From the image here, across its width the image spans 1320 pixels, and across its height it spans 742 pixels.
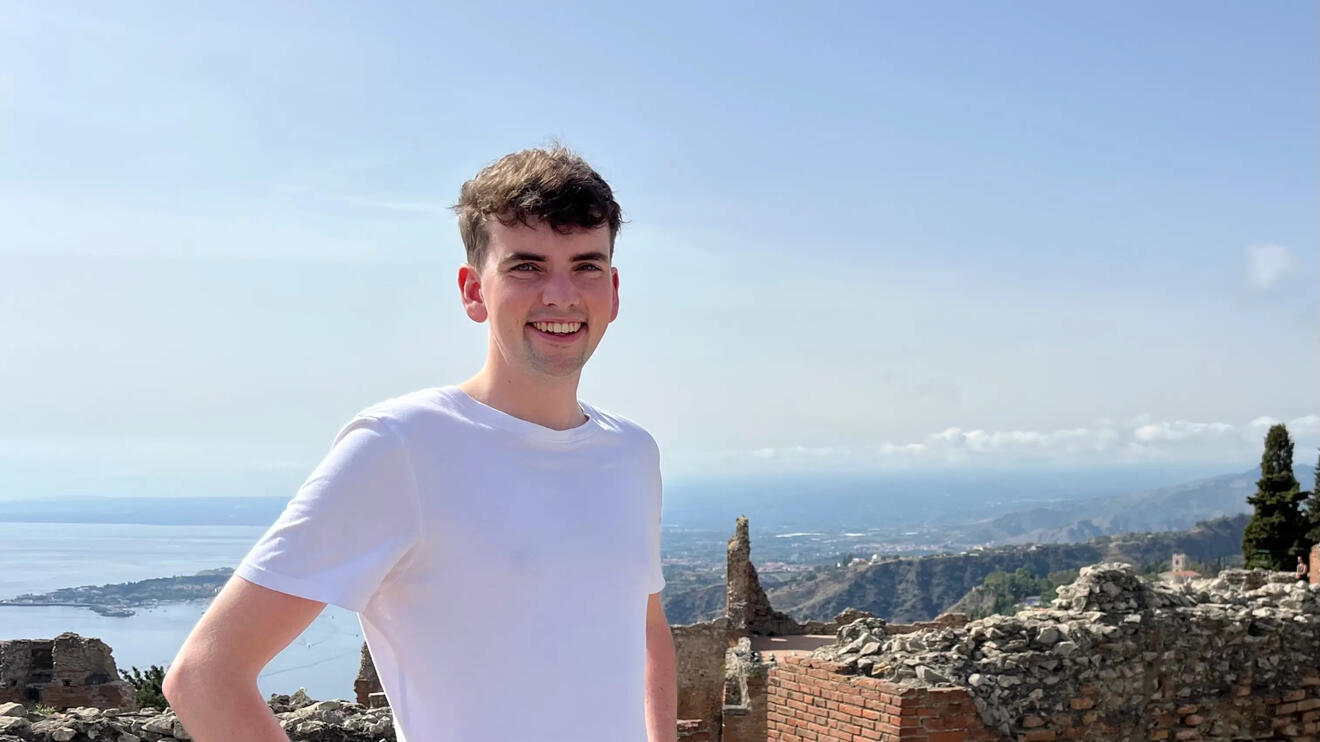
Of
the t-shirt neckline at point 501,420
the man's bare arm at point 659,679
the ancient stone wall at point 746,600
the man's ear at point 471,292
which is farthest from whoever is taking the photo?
the ancient stone wall at point 746,600

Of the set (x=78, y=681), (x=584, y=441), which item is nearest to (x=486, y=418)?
(x=584, y=441)

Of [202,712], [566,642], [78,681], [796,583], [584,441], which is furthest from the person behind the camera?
[796,583]

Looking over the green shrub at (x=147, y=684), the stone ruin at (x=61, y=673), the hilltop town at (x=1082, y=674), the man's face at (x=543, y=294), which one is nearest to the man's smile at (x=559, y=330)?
the man's face at (x=543, y=294)

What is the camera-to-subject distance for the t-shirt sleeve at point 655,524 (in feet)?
7.52

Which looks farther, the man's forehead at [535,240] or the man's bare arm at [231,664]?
the man's forehead at [535,240]

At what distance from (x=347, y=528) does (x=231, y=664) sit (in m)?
0.25

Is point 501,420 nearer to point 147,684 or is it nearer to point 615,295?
point 615,295

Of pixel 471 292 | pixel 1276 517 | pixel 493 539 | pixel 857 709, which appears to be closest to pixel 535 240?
pixel 471 292

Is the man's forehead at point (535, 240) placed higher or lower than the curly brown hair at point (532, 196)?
lower

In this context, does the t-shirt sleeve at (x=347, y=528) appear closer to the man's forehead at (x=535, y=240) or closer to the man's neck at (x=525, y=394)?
the man's neck at (x=525, y=394)

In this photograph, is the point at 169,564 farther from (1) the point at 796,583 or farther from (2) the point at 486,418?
(1) the point at 796,583

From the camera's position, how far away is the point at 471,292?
217 cm

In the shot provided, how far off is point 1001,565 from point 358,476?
5747 centimetres

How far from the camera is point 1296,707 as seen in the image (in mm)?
8805
